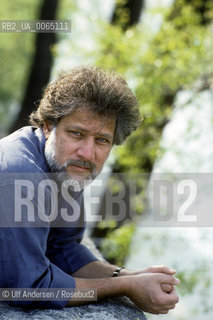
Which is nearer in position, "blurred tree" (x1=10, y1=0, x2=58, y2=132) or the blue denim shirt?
the blue denim shirt

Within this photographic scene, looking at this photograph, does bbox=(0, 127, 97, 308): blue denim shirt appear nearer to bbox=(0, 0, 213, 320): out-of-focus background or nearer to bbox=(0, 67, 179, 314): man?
bbox=(0, 67, 179, 314): man

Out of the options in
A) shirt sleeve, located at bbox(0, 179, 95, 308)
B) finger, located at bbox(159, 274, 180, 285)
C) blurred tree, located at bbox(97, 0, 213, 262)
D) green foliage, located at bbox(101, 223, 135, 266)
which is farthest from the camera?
green foliage, located at bbox(101, 223, 135, 266)

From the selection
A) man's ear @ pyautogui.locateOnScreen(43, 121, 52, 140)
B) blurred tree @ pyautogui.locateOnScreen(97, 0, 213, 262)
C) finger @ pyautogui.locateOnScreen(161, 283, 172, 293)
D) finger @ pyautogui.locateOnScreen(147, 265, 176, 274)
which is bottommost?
finger @ pyautogui.locateOnScreen(161, 283, 172, 293)

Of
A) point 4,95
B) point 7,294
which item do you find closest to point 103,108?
point 7,294

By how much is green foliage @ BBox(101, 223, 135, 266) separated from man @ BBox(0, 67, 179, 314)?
291 cm

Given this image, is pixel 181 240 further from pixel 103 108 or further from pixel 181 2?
pixel 103 108

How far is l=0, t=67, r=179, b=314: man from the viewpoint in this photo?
6.31ft

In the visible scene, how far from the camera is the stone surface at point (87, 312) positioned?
1.96 metres

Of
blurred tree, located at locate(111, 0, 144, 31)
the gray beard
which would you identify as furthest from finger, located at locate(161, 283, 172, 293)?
blurred tree, located at locate(111, 0, 144, 31)

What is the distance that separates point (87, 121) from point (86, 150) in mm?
150

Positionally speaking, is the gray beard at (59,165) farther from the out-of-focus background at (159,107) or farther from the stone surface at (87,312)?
the out-of-focus background at (159,107)

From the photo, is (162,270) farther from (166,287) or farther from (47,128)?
(47,128)

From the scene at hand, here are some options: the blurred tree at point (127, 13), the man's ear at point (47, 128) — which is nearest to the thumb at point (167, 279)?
the man's ear at point (47, 128)

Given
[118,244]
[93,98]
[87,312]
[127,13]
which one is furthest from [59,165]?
[127,13]
